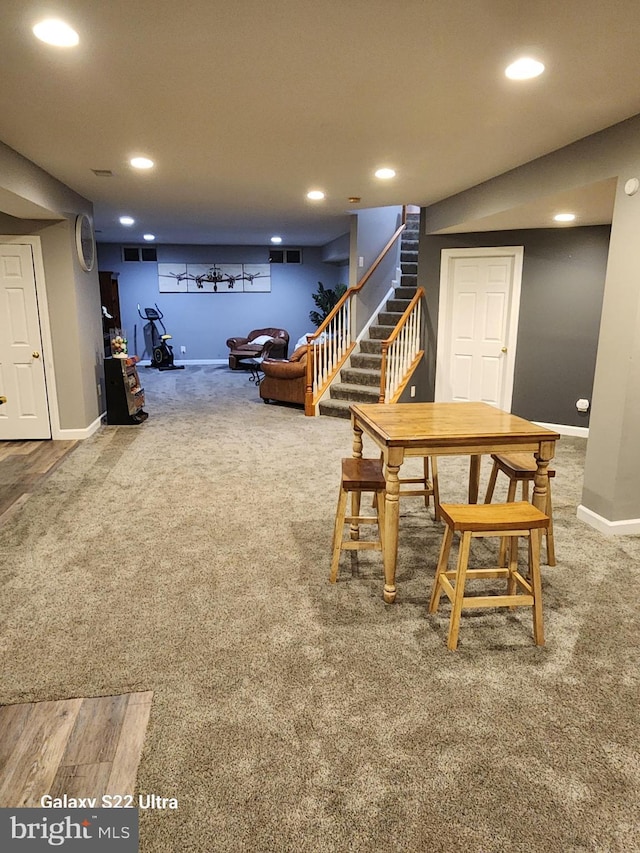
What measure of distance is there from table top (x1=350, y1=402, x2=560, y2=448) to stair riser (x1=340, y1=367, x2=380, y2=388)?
3651 millimetres

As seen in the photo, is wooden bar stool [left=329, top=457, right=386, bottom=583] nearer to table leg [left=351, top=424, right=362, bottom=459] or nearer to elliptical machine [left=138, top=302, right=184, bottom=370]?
table leg [left=351, top=424, right=362, bottom=459]

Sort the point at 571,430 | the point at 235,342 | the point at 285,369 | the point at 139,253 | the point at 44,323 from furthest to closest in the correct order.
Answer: the point at 139,253, the point at 235,342, the point at 285,369, the point at 571,430, the point at 44,323

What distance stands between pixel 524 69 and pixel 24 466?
15.3ft

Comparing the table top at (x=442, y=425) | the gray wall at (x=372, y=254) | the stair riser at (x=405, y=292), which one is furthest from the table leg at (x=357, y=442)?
the stair riser at (x=405, y=292)

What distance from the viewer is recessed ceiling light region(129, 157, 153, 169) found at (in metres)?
4.01

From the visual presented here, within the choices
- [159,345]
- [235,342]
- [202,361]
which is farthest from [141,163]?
[202,361]

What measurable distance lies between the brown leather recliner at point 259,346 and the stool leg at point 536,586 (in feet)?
26.9

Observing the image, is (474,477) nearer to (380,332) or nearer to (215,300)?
(380,332)

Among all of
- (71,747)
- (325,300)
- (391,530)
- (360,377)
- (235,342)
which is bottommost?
(71,747)

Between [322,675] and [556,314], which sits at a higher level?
[556,314]

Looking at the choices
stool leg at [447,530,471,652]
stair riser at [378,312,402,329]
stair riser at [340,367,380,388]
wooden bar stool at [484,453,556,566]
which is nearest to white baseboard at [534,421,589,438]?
stair riser at [340,367,380,388]

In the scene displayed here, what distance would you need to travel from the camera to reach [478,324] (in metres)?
6.30

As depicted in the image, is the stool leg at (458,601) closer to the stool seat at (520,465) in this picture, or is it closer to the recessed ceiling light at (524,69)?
the stool seat at (520,465)

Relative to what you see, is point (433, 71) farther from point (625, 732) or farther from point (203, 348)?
point (203, 348)
